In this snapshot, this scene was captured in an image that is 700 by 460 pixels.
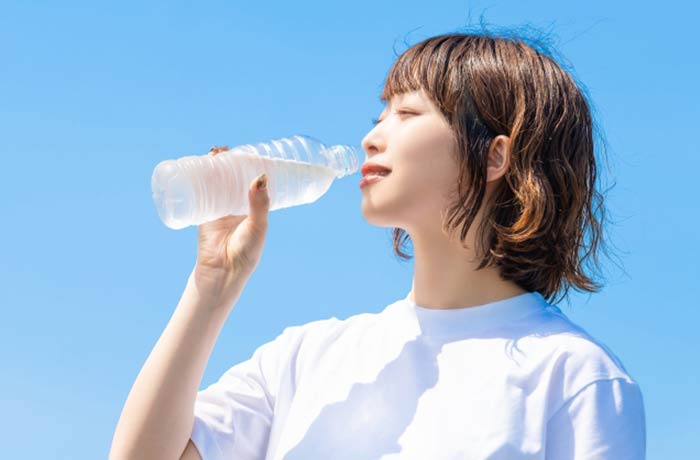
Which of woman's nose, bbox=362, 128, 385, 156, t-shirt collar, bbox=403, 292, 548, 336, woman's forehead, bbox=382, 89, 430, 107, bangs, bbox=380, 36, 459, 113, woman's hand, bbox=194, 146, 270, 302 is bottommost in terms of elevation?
t-shirt collar, bbox=403, 292, 548, 336

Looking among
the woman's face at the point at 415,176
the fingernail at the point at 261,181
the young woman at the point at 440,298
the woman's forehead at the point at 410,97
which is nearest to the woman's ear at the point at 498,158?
the young woman at the point at 440,298

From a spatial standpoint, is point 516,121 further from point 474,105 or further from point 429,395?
point 429,395

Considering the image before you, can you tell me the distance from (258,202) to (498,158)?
683 millimetres

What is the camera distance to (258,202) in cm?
259

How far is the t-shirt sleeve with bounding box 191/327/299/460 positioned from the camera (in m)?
2.63

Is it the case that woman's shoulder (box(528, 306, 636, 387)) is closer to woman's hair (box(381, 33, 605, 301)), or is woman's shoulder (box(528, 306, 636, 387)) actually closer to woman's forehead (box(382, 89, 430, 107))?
woman's hair (box(381, 33, 605, 301))

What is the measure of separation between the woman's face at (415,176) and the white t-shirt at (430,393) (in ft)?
0.95

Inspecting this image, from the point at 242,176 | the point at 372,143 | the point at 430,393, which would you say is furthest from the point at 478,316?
the point at 242,176

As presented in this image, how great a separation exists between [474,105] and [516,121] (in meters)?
0.12

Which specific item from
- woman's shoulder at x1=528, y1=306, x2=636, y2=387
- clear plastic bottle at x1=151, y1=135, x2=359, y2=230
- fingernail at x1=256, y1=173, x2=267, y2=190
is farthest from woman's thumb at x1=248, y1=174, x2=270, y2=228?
woman's shoulder at x1=528, y1=306, x2=636, y2=387

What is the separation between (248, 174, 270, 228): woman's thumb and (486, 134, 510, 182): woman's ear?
0.62m

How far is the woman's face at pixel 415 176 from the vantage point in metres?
2.51

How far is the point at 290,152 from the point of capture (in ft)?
9.73

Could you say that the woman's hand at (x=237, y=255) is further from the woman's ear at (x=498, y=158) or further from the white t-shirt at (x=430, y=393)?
the woman's ear at (x=498, y=158)
